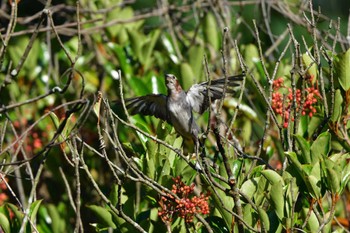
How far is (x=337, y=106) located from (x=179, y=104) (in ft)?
4.32

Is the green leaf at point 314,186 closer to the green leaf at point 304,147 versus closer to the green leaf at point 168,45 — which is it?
the green leaf at point 304,147

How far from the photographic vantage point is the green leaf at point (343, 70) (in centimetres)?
254

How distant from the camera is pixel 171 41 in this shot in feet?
14.4

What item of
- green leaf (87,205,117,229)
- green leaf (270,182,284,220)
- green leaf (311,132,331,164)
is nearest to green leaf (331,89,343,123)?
green leaf (311,132,331,164)

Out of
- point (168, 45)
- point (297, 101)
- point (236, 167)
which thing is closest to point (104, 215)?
point (236, 167)

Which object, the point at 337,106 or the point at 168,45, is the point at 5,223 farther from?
the point at 168,45

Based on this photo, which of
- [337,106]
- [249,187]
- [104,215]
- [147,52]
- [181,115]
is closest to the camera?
[249,187]

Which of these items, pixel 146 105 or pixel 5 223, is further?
pixel 146 105

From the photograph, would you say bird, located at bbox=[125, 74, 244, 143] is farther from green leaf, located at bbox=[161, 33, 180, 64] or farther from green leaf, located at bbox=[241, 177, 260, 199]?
green leaf, located at bbox=[241, 177, 260, 199]

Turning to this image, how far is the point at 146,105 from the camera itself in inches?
139

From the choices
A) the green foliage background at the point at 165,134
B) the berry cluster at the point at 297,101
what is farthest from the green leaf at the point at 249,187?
the berry cluster at the point at 297,101

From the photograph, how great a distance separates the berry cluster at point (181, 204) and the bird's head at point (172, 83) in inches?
46.0

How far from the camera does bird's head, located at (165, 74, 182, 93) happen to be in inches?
145

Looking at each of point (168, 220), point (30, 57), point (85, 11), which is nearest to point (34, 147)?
point (30, 57)
